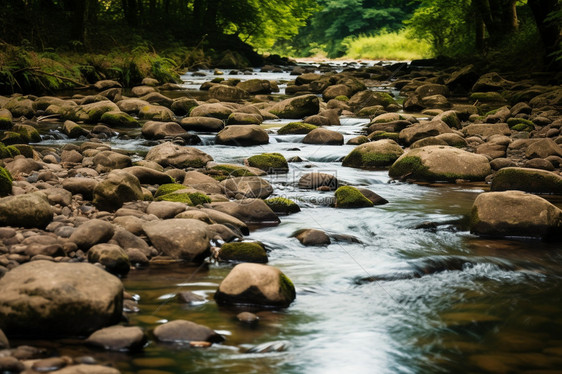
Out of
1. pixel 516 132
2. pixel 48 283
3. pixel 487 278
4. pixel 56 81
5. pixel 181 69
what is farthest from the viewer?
pixel 181 69

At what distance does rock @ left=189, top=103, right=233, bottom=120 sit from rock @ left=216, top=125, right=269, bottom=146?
5.68 ft

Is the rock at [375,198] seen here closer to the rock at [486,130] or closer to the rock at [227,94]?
the rock at [486,130]

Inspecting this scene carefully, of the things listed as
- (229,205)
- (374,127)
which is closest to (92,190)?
(229,205)

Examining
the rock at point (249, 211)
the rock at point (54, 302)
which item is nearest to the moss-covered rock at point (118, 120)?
the rock at point (249, 211)

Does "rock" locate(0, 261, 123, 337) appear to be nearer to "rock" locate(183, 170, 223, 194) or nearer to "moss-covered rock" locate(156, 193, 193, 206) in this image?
"moss-covered rock" locate(156, 193, 193, 206)

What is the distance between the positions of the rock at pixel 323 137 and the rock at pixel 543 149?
8.64ft

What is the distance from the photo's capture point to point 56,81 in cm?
1386

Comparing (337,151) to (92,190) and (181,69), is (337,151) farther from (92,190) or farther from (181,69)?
(181,69)

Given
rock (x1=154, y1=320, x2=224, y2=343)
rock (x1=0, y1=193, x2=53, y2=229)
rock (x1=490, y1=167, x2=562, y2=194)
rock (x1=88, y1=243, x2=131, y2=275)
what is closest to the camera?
rock (x1=154, y1=320, x2=224, y2=343)

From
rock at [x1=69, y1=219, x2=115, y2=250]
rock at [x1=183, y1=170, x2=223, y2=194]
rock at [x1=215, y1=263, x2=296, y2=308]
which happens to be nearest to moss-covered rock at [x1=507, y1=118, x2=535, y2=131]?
rock at [x1=183, y1=170, x2=223, y2=194]

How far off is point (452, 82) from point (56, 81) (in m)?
9.89

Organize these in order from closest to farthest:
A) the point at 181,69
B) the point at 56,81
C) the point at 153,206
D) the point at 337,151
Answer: the point at 153,206, the point at 337,151, the point at 56,81, the point at 181,69

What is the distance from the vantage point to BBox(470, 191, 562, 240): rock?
193 inches

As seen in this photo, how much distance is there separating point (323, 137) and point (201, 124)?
195 cm
